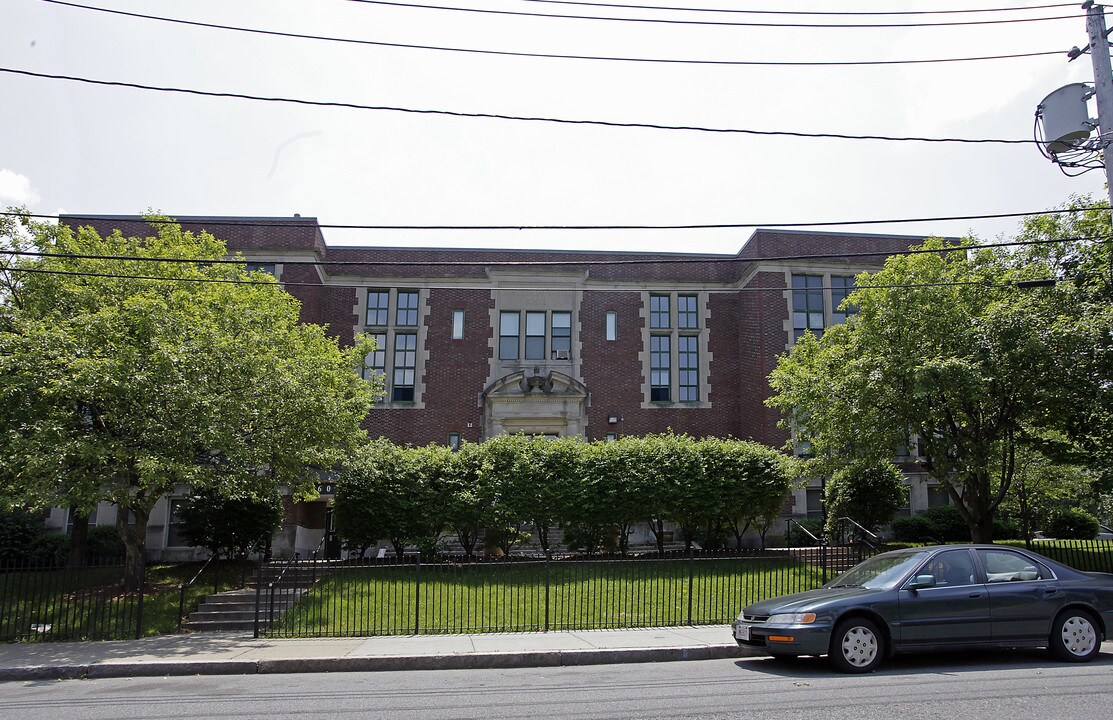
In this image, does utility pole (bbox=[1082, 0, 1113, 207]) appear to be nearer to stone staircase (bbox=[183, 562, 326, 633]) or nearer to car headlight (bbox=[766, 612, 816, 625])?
car headlight (bbox=[766, 612, 816, 625])

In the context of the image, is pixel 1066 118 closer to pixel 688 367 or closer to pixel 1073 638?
pixel 1073 638

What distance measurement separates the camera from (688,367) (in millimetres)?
28156

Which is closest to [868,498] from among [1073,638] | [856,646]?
[1073,638]

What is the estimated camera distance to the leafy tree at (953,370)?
14656 millimetres

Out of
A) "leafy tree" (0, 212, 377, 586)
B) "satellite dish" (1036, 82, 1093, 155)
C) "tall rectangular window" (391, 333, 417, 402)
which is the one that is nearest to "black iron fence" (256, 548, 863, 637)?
"leafy tree" (0, 212, 377, 586)

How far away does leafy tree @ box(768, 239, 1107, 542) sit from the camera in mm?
14656

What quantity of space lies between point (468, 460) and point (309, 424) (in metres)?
4.27

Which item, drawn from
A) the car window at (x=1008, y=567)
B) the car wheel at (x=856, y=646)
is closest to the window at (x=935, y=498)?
the car window at (x=1008, y=567)

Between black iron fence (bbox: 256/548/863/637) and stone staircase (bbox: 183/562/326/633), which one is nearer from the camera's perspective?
black iron fence (bbox: 256/548/863/637)

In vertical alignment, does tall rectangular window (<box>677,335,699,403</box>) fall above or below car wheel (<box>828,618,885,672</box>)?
above

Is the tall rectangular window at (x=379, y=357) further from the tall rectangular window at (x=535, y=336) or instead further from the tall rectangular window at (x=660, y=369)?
the tall rectangular window at (x=660, y=369)

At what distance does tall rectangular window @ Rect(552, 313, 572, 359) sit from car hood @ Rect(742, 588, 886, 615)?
1837cm

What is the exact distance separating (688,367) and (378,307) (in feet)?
36.4

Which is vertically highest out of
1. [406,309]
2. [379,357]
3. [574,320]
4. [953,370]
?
[406,309]
